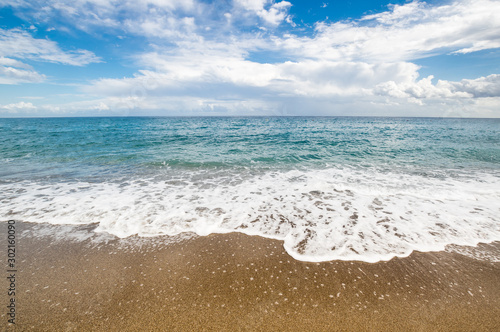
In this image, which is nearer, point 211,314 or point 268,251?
point 211,314

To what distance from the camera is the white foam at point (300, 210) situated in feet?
16.5

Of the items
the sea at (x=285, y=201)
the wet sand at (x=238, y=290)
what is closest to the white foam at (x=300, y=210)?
the sea at (x=285, y=201)

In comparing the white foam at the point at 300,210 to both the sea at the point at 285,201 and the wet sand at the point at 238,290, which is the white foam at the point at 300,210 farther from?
the wet sand at the point at 238,290

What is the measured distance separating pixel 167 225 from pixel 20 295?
279 cm

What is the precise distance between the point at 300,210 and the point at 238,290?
3630mm

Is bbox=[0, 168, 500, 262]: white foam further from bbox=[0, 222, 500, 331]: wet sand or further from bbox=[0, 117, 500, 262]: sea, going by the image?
bbox=[0, 222, 500, 331]: wet sand

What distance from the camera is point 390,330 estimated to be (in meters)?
2.90

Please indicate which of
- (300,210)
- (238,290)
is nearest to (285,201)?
(300,210)

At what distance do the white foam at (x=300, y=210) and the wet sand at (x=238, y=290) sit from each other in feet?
1.79

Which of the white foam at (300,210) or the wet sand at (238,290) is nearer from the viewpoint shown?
the wet sand at (238,290)

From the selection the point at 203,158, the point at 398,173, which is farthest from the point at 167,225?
the point at 398,173

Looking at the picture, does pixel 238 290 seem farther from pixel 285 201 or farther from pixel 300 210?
pixel 285 201

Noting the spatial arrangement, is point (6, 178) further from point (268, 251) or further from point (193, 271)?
point (268, 251)

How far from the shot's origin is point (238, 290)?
3.53 metres
